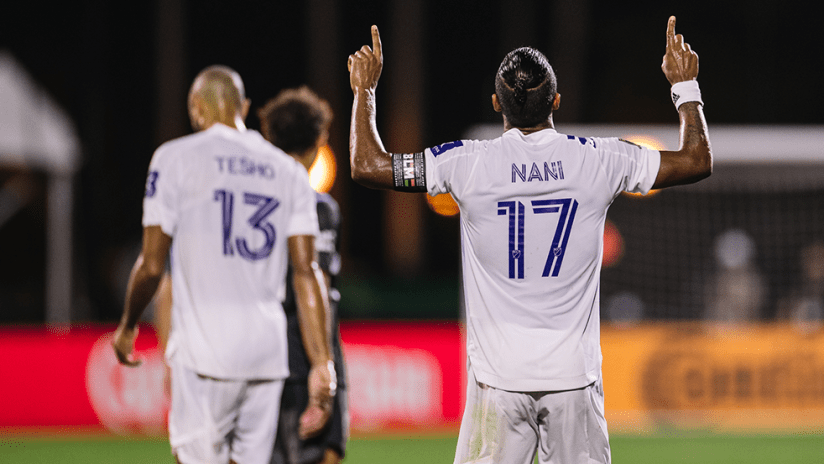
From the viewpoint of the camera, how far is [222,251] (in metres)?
3.28

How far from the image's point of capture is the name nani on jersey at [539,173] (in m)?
2.83

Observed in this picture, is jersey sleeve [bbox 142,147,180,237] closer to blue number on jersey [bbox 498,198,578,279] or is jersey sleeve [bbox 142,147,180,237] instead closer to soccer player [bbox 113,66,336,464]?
soccer player [bbox 113,66,336,464]

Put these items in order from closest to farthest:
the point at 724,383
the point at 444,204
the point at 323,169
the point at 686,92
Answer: the point at 686,92, the point at 444,204, the point at 724,383, the point at 323,169

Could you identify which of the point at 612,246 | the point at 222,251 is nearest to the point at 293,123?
the point at 222,251

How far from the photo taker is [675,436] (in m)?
8.77

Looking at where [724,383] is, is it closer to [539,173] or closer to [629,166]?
[629,166]

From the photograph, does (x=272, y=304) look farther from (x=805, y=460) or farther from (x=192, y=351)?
(x=805, y=460)

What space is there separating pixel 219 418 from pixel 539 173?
1541 millimetres

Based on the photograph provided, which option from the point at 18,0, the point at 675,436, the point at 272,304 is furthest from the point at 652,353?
the point at 18,0

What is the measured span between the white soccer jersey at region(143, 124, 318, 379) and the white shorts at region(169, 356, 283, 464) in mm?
55

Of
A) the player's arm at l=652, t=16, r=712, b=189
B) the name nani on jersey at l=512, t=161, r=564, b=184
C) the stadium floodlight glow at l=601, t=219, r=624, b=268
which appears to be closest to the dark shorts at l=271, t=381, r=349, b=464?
the name nani on jersey at l=512, t=161, r=564, b=184

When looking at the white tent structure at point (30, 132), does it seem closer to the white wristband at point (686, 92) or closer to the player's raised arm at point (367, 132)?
the player's raised arm at point (367, 132)

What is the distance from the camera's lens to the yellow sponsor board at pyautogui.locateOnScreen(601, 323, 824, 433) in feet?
29.6

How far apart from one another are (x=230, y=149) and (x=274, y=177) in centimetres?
21
